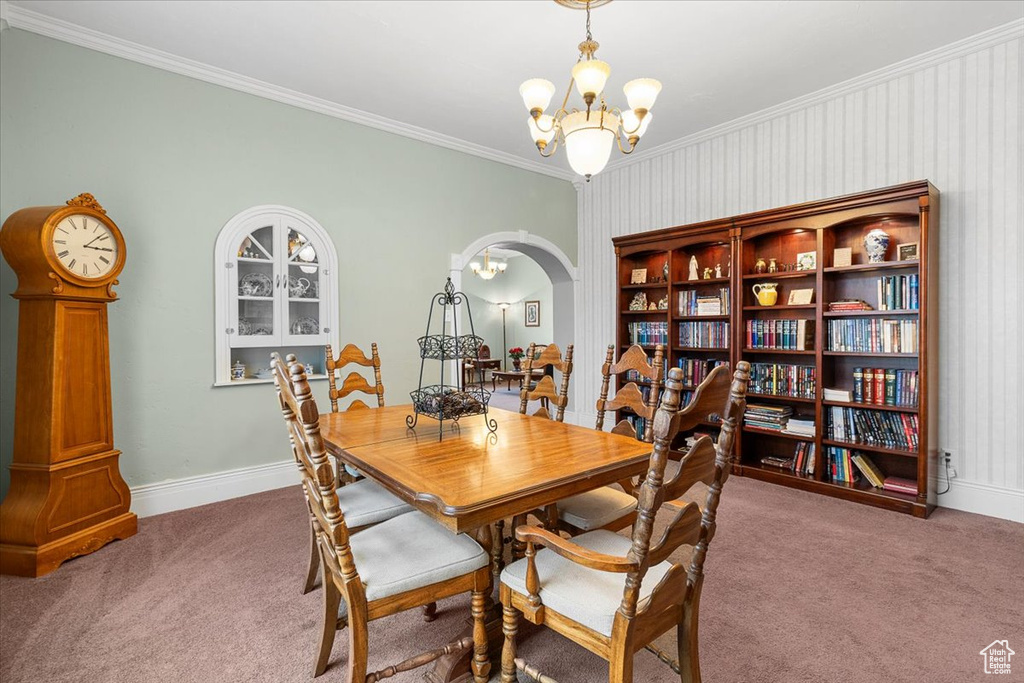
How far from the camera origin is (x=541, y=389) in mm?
2766

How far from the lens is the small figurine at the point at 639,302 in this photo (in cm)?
500

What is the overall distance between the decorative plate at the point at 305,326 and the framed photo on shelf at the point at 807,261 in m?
3.93

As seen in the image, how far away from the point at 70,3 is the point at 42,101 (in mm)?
589

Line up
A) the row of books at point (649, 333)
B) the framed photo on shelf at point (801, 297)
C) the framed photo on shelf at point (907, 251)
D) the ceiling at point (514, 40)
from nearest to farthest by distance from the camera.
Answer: the ceiling at point (514, 40) < the framed photo on shelf at point (907, 251) < the framed photo on shelf at point (801, 297) < the row of books at point (649, 333)

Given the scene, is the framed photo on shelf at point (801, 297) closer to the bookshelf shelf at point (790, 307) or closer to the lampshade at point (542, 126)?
the bookshelf shelf at point (790, 307)

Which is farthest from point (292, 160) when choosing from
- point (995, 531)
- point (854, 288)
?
point (995, 531)

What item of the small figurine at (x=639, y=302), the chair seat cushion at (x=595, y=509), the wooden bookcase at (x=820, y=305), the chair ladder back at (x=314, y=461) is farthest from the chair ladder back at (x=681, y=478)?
the small figurine at (x=639, y=302)

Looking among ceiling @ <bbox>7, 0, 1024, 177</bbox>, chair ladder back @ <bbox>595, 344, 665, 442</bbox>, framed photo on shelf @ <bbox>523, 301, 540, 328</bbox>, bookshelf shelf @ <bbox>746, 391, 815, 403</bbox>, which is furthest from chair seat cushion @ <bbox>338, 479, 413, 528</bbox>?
framed photo on shelf @ <bbox>523, 301, 540, 328</bbox>

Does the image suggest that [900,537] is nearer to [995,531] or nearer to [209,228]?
[995,531]

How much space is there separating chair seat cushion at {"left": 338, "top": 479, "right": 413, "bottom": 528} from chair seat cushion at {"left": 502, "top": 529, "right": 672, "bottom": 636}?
735 mm

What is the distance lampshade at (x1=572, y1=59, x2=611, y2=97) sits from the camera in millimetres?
2162

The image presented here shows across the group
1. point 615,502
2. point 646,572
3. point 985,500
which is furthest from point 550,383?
point 985,500

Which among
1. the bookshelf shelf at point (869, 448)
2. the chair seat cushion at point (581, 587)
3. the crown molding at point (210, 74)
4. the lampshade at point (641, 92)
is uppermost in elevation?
the crown molding at point (210, 74)

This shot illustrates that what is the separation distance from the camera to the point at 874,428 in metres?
3.47
